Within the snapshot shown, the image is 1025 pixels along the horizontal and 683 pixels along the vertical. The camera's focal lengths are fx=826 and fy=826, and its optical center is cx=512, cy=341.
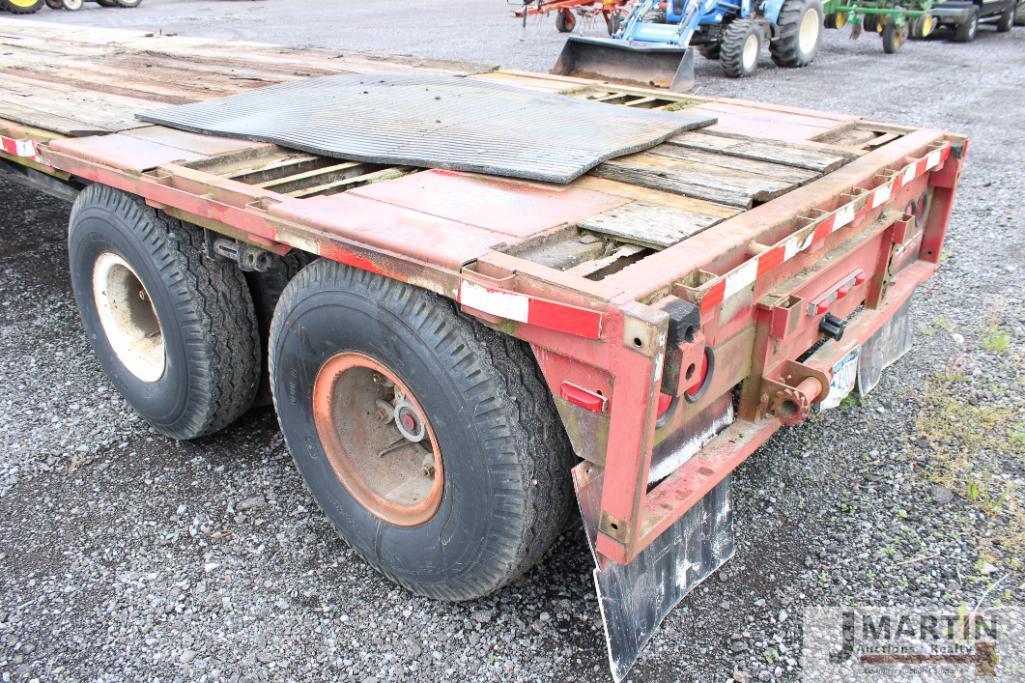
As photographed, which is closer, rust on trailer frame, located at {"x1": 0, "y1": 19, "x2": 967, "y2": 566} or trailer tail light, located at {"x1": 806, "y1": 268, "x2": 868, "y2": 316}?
rust on trailer frame, located at {"x1": 0, "y1": 19, "x2": 967, "y2": 566}

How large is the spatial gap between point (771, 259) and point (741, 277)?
0.16 meters

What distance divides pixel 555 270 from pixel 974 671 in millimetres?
1786

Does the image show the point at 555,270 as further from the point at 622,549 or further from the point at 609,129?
the point at 609,129

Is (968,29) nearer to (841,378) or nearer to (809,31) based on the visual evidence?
(809,31)

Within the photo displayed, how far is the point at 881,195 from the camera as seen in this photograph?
284cm

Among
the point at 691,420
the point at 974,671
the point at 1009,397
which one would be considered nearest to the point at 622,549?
the point at 691,420

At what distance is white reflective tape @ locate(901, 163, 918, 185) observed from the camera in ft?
9.93

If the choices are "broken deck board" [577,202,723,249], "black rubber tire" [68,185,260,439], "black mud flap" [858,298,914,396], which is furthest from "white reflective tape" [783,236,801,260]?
"black rubber tire" [68,185,260,439]

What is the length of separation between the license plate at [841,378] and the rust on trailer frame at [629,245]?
5cm

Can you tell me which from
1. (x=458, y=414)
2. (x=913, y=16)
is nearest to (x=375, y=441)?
(x=458, y=414)

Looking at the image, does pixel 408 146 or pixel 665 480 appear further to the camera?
pixel 408 146

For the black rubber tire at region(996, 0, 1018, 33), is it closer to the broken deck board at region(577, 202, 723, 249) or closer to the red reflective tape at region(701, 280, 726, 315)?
the broken deck board at region(577, 202, 723, 249)

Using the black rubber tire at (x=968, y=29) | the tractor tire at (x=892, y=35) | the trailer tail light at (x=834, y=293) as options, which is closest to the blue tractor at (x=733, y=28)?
the tractor tire at (x=892, y=35)

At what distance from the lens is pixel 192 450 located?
11.7ft
